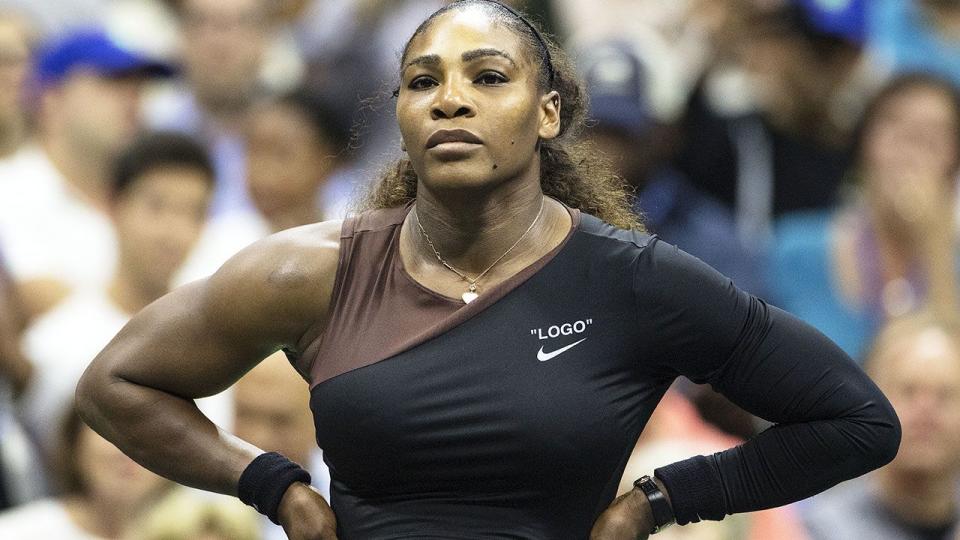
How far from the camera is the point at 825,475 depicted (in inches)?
118

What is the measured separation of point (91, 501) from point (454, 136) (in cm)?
236

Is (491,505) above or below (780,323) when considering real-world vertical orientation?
below

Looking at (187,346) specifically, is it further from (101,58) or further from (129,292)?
(101,58)

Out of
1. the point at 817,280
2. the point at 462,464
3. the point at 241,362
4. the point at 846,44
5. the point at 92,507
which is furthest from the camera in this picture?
the point at 846,44

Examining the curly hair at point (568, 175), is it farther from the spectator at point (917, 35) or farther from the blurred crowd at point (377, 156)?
the spectator at point (917, 35)

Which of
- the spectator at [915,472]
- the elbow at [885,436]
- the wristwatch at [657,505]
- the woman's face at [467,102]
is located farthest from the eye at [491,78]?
the spectator at [915,472]

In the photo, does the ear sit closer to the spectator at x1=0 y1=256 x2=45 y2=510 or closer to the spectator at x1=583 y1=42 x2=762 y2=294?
the spectator at x1=583 y1=42 x2=762 y2=294

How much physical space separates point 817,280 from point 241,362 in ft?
11.4

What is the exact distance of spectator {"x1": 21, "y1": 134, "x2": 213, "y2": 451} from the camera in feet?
17.3

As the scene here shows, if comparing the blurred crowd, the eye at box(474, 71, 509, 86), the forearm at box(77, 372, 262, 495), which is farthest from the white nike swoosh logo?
the blurred crowd

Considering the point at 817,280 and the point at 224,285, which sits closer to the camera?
the point at 224,285

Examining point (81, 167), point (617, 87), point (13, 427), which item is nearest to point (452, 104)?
point (13, 427)

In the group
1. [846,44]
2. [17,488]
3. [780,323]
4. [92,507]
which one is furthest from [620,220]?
[846,44]

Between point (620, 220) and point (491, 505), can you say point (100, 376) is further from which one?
point (620, 220)
